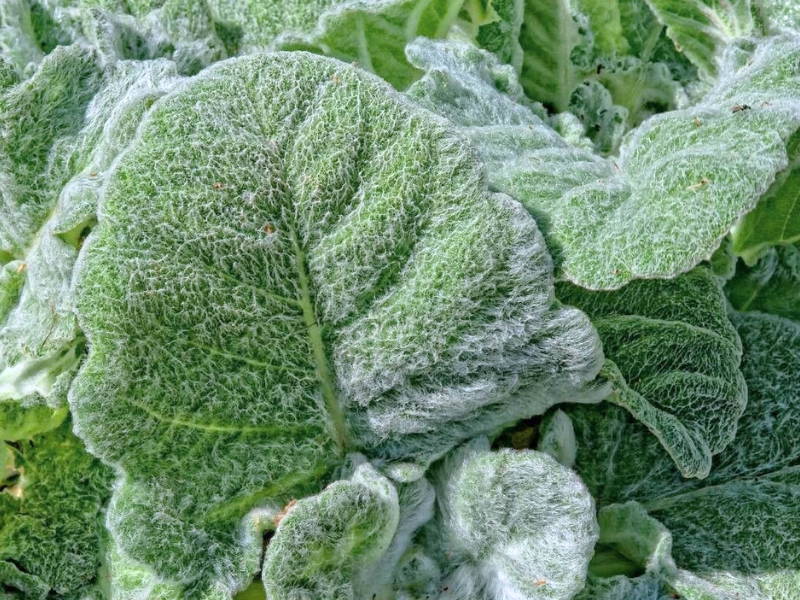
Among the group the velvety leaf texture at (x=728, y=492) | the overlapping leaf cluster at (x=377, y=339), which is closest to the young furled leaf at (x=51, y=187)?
the overlapping leaf cluster at (x=377, y=339)

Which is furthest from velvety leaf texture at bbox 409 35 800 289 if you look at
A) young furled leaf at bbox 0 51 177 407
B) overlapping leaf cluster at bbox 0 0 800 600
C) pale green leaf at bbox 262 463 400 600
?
young furled leaf at bbox 0 51 177 407

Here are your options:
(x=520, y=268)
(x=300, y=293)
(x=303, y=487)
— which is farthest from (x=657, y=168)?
(x=303, y=487)

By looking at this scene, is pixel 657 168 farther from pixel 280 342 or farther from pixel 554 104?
pixel 554 104

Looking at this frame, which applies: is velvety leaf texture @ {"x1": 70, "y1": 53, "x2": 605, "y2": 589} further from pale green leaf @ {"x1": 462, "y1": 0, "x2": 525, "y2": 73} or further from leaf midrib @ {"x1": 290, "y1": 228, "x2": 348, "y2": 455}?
pale green leaf @ {"x1": 462, "y1": 0, "x2": 525, "y2": 73}

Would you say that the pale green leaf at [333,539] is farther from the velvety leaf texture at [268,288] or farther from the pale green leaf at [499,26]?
the pale green leaf at [499,26]

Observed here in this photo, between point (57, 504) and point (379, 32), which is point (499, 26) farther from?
point (57, 504)

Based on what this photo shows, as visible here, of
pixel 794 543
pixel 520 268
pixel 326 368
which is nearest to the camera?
pixel 520 268

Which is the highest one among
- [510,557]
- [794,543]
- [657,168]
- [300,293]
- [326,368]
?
[657,168]
